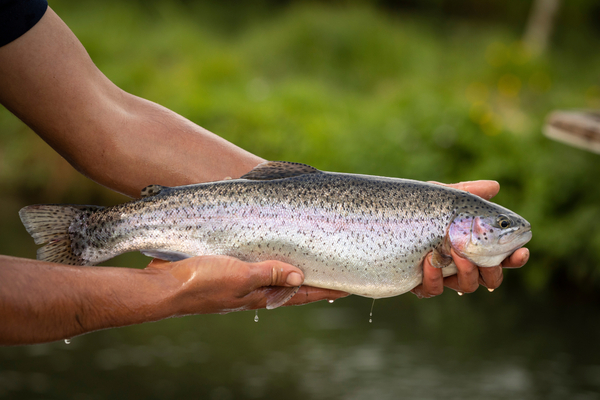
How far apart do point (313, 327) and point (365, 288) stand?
25.5 ft

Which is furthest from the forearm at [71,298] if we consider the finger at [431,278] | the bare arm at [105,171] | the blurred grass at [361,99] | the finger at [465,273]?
the blurred grass at [361,99]

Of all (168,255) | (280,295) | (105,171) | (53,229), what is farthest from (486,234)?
(53,229)

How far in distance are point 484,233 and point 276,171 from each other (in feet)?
3.37

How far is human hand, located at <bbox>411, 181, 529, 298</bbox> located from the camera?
3.04m

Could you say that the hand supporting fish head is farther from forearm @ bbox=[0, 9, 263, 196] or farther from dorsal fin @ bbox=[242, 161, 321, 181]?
forearm @ bbox=[0, 9, 263, 196]

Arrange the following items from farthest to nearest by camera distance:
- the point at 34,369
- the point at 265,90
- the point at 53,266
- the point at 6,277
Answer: the point at 265,90
the point at 34,369
the point at 53,266
the point at 6,277

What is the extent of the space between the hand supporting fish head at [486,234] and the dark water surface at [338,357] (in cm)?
609

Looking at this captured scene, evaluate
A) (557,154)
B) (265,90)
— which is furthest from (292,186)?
A: (265,90)

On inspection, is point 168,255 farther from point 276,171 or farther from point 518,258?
point 518,258

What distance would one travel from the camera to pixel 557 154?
11422mm

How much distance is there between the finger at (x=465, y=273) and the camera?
304 centimetres

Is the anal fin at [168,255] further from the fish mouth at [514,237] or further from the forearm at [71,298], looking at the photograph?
the fish mouth at [514,237]

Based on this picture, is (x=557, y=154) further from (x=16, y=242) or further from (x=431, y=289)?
(x=16, y=242)

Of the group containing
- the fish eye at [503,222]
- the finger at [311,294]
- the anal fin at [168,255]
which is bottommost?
the finger at [311,294]
